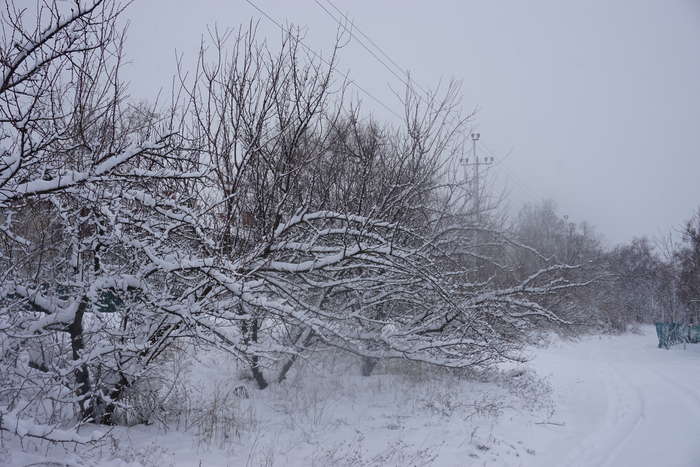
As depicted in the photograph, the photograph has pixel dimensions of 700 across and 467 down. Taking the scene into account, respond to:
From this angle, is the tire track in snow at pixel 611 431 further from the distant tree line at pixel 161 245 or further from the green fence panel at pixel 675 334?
the green fence panel at pixel 675 334

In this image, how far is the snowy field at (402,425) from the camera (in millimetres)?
4609

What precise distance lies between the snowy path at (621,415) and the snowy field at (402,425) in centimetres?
3

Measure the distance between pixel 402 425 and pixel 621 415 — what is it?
427cm

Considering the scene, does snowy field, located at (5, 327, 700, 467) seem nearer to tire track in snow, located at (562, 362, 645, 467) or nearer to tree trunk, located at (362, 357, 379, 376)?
tire track in snow, located at (562, 362, 645, 467)

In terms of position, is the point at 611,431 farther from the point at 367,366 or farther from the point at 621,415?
Result: the point at 367,366

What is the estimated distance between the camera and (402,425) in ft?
20.5

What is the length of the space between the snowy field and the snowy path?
27mm

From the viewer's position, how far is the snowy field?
4.61 meters

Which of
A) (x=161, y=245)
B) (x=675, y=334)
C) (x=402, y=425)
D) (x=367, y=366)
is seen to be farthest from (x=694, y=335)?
(x=161, y=245)

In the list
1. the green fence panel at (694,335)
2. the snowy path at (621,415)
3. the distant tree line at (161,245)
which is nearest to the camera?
the distant tree line at (161,245)

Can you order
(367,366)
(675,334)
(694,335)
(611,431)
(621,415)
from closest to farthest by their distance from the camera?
(611,431), (621,415), (367,366), (675,334), (694,335)

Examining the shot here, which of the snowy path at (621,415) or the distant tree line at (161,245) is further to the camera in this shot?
the snowy path at (621,415)

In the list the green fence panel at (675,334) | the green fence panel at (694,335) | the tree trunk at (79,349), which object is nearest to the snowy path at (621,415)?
the tree trunk at (79,349)

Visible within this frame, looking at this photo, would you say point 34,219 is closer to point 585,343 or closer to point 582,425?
point 582,425
